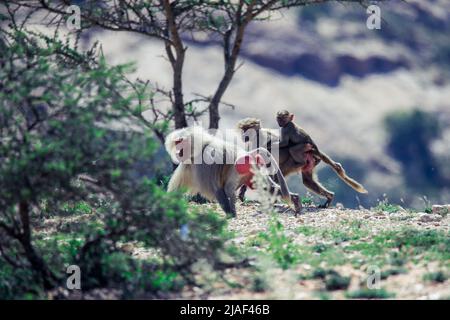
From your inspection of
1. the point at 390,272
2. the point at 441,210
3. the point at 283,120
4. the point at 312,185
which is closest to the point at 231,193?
the point at 283,120

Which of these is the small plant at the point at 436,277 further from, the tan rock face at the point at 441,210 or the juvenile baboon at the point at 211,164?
the tan rock face at the point at 441,210

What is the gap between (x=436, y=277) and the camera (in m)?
7.45

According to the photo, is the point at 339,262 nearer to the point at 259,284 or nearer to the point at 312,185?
the point at 259,284

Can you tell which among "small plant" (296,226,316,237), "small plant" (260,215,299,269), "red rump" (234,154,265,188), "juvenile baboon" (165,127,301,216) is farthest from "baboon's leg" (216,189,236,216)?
"small plant" (260,215,299,269)

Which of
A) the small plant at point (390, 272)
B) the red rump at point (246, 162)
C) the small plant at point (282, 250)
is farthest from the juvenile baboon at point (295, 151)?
the small plant at point (390, 272)

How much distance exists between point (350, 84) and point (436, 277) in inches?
1446

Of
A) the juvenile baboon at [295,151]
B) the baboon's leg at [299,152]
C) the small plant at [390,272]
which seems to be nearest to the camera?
the small plant at [390,272]

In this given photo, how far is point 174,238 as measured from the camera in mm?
7426

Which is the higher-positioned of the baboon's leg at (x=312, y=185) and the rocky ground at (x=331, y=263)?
the baboon's leg at (x=312, y=185)

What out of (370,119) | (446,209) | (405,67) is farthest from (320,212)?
(405,67)

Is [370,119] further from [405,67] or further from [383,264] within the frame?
[383,264]

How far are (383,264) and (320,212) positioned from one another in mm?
3373

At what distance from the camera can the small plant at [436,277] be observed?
7.45m

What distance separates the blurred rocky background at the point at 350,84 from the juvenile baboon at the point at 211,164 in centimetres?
2221
